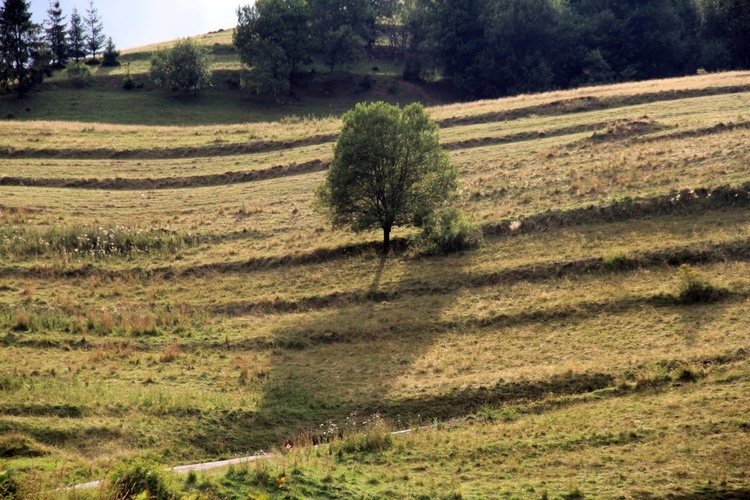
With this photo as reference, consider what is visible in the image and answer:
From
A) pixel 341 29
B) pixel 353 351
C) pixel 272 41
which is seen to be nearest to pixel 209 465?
pixel 353 351

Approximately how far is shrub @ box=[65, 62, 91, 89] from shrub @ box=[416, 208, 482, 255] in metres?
65.6

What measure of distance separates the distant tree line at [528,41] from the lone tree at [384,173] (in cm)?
5279

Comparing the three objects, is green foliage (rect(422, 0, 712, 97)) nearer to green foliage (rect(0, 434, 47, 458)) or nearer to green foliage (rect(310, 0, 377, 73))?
green foliage (rect(310, 0, 377, 73))

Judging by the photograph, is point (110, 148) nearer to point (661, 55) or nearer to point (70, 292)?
point (70, 292)

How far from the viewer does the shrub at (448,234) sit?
33.0 meters

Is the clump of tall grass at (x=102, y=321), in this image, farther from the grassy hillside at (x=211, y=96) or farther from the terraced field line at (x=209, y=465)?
the grassy hillside at (x=211, y=96)

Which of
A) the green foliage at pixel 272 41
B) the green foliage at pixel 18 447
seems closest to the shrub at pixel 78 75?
the green foliage at pixel 272 41

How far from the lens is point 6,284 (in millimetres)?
31250

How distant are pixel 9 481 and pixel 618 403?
15.5m

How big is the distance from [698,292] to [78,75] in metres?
80.1

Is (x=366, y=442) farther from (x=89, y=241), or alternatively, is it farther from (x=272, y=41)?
(x=272, y=41)

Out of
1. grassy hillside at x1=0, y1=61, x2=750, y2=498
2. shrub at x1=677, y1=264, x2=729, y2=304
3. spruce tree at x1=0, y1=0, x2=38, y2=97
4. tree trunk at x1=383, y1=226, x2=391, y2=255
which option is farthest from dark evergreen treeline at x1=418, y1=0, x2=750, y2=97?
shrub at x1=677, y1=264, x2=729, y2=304

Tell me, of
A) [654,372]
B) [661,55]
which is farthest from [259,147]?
[661,55]

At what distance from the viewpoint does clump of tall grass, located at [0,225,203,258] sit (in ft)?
115
